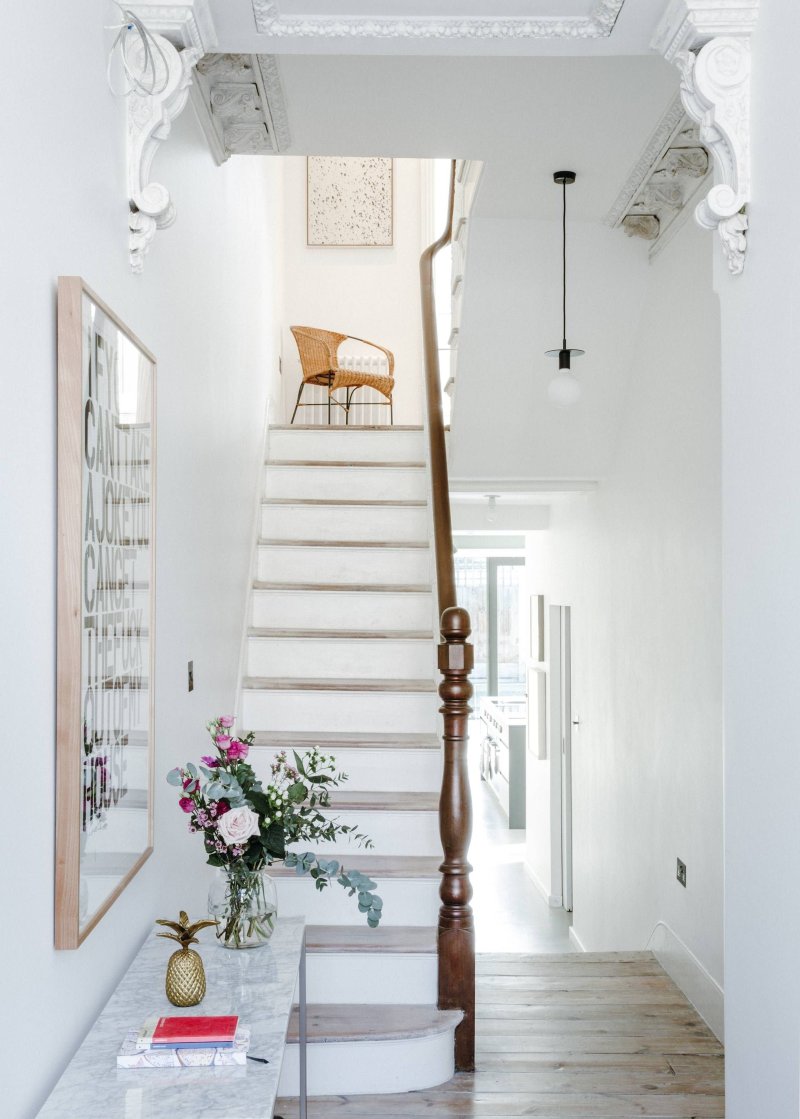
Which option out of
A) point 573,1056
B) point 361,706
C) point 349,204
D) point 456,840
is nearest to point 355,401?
point 349,204

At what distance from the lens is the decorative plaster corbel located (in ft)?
5.89

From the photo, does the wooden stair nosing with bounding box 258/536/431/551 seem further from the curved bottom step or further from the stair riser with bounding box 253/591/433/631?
the curved bottom step

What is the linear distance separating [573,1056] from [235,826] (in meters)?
1.60

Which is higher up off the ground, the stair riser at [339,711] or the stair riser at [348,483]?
the stair riser at [348,483]

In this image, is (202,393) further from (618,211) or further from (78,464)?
(618,211)

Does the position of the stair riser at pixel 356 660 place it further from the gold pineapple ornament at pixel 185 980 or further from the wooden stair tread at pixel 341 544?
the gold pineapple ornament at pixel 185 980

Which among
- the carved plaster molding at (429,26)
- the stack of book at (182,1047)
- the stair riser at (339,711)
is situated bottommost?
the stack of book at (182,1047)

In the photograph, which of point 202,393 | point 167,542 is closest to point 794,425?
point 167,542

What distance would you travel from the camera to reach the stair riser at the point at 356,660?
414cm

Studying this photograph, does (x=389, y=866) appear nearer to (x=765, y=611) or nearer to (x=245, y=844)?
(x=245, y=844)

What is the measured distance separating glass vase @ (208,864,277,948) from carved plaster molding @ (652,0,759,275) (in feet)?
4.81

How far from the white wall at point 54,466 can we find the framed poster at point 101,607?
0.02m

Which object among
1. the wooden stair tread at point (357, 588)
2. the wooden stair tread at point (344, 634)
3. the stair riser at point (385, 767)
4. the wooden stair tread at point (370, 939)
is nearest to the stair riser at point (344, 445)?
the wooden stair tread at point (357, 588)

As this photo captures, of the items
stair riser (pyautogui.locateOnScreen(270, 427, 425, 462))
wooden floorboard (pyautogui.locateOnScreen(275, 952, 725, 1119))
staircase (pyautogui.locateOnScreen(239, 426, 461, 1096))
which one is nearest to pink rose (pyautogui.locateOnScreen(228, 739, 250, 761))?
staircase (pyautogui.locateOnScreen(239, 426, 461, 1096))
